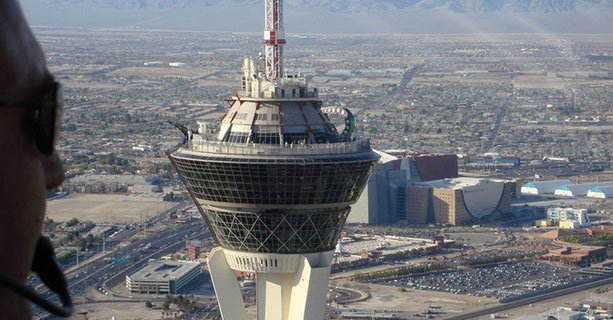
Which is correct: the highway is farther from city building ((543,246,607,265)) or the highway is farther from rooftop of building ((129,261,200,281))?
city building ((543,246,607,265))

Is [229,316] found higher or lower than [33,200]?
lower

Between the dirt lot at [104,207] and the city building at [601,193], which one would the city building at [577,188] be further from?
the dirt lot at [104,207]

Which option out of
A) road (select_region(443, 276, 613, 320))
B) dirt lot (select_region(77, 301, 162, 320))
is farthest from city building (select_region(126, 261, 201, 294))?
road (select_region(443, 276, 613, 320))

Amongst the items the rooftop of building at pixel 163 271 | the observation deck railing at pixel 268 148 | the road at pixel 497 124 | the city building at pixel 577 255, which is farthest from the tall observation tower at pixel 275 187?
the road at pixel 497 124

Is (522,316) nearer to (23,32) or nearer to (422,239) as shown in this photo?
(422,239)

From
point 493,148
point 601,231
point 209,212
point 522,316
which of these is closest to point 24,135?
point 209,212

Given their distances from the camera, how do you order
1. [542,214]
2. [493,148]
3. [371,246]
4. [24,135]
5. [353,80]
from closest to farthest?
[24,135] → [371,246] → [542,214] → [493,148] → [353,80]

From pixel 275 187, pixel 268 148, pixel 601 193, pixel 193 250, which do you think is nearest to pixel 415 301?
pixel 193 250
